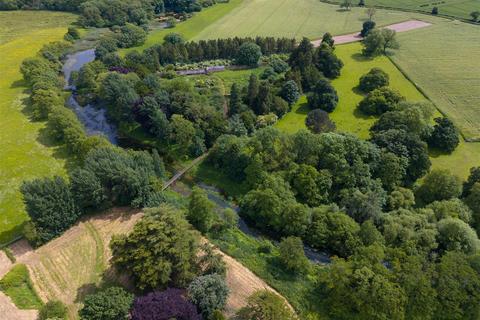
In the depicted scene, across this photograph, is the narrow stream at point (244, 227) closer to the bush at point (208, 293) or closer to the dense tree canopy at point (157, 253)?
the dense tree canopy at point (157, 253)

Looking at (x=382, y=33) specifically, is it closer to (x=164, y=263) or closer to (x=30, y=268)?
(x=164, y=263)

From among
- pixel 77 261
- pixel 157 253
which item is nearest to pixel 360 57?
pixel 157 253

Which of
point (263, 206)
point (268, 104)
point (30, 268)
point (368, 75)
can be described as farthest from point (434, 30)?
point (30, 268)

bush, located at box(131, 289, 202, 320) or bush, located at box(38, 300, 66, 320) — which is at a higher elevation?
bush, located at box(131, 289, 202, 320)

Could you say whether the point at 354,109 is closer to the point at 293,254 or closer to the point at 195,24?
the point at 293,254

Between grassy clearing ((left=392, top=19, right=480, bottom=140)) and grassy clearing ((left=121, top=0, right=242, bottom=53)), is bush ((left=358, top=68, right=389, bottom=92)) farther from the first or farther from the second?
grassy clearing ((left=121, top=0, right=242, bottom=53))

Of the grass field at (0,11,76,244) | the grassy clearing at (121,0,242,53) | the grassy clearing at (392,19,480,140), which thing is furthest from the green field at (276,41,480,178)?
the grassy clearing at (121,0,242,53)
